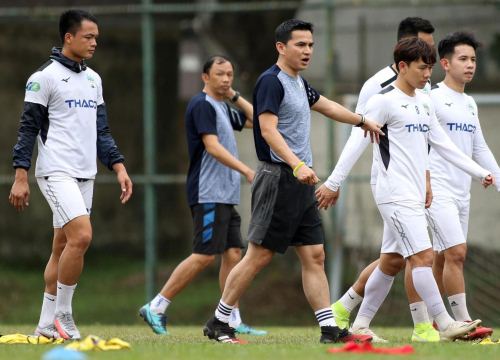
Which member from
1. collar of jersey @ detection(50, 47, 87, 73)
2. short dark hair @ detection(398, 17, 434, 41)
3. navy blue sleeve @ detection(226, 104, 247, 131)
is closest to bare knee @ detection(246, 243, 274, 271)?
collar of jersey @ detection(50, 47, 87, 73)

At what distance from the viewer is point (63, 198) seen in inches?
353

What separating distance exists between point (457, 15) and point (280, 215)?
6.78 metres

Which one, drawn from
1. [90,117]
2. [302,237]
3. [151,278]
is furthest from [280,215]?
[151,278]

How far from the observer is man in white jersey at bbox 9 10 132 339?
898 cm

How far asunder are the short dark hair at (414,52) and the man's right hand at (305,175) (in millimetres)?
1181

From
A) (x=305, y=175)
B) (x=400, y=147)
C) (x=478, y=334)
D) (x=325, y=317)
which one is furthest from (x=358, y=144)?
(x=478, y=334)

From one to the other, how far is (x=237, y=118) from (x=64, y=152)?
101 inches

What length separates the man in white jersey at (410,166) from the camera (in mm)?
8742

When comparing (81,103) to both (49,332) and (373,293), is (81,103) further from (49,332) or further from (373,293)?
(373,293)

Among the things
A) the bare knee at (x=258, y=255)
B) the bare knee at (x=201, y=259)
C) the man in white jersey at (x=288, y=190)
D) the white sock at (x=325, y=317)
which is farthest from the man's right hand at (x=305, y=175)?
the bare knee at (x=201, y=259)

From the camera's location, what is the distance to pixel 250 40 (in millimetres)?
15602

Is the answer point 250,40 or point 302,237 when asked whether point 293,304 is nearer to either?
point 250,40

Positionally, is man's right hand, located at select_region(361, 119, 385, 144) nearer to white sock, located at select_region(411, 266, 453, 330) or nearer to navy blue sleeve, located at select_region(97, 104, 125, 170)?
white sock, located at select_region(411, 266, 453, 330)

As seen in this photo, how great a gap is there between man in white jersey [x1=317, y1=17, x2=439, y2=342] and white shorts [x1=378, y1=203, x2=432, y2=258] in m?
0.38
